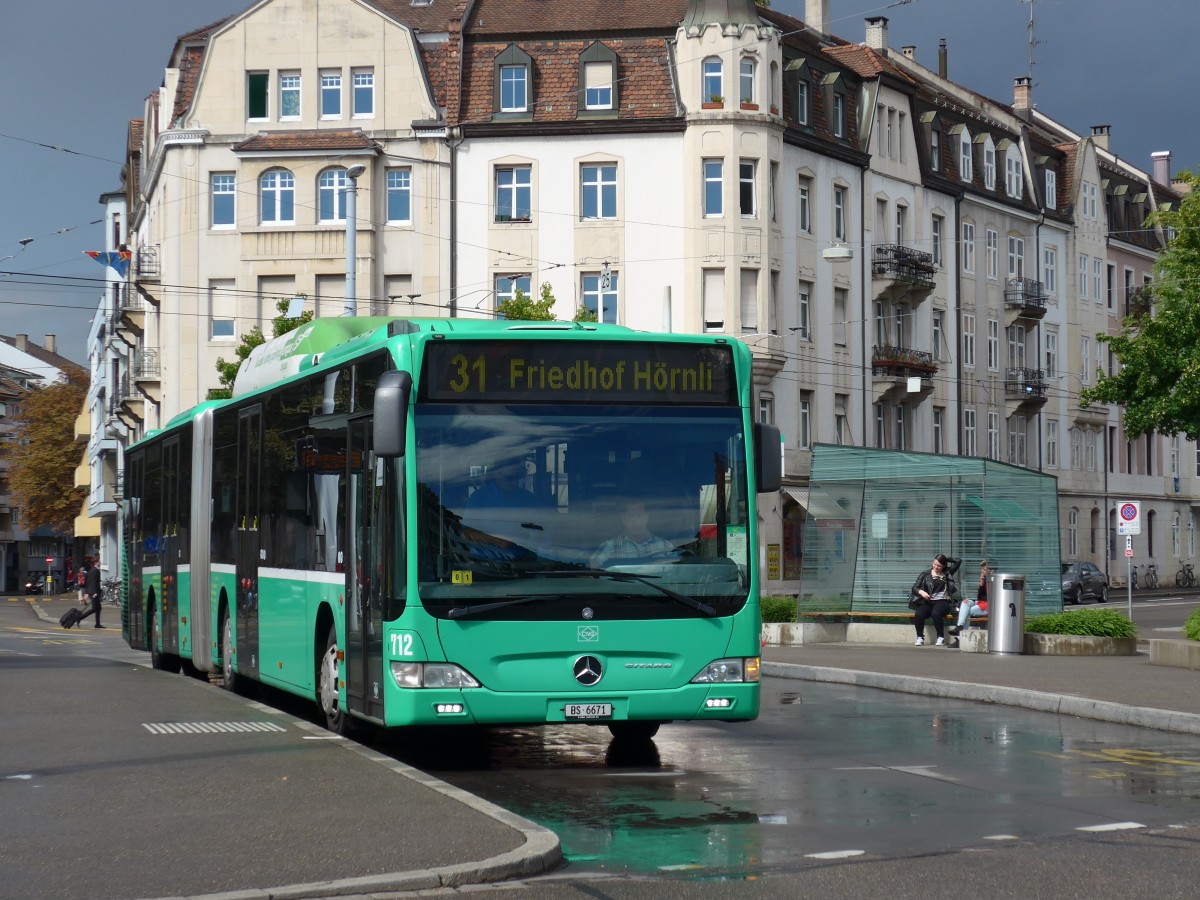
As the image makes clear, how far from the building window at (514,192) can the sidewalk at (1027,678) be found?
24.1 meters

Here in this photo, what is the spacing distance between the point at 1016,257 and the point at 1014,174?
298 cm

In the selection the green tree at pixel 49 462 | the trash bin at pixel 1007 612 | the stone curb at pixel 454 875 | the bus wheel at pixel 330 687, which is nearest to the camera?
the stone curb at pixel 454 875

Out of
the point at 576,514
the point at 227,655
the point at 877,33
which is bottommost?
the point at 227,655

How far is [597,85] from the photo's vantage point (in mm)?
51500

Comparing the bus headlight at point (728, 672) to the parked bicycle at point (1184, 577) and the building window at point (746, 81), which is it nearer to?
the building window at point (746, 81)

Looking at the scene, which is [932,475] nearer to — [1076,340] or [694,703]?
[694,703]

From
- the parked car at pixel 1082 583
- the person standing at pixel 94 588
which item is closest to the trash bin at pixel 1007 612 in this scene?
the person standing at pixel 94 588

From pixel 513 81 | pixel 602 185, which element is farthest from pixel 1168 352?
pixel 513 81

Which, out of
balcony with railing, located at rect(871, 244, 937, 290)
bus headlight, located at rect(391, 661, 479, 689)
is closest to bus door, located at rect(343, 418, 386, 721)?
bus headlight, located at rect(391, 661, 479, 689)

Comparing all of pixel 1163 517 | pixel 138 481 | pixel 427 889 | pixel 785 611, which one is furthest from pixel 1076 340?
pixel 427 889

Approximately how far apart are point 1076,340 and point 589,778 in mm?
61813

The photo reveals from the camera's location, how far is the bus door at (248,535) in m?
17.7

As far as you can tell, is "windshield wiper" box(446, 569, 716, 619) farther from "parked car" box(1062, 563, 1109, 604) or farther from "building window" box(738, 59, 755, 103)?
"parked car" box(1062, 563, 1109, 604)

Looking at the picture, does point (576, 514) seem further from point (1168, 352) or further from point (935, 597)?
point (1168, 352)
